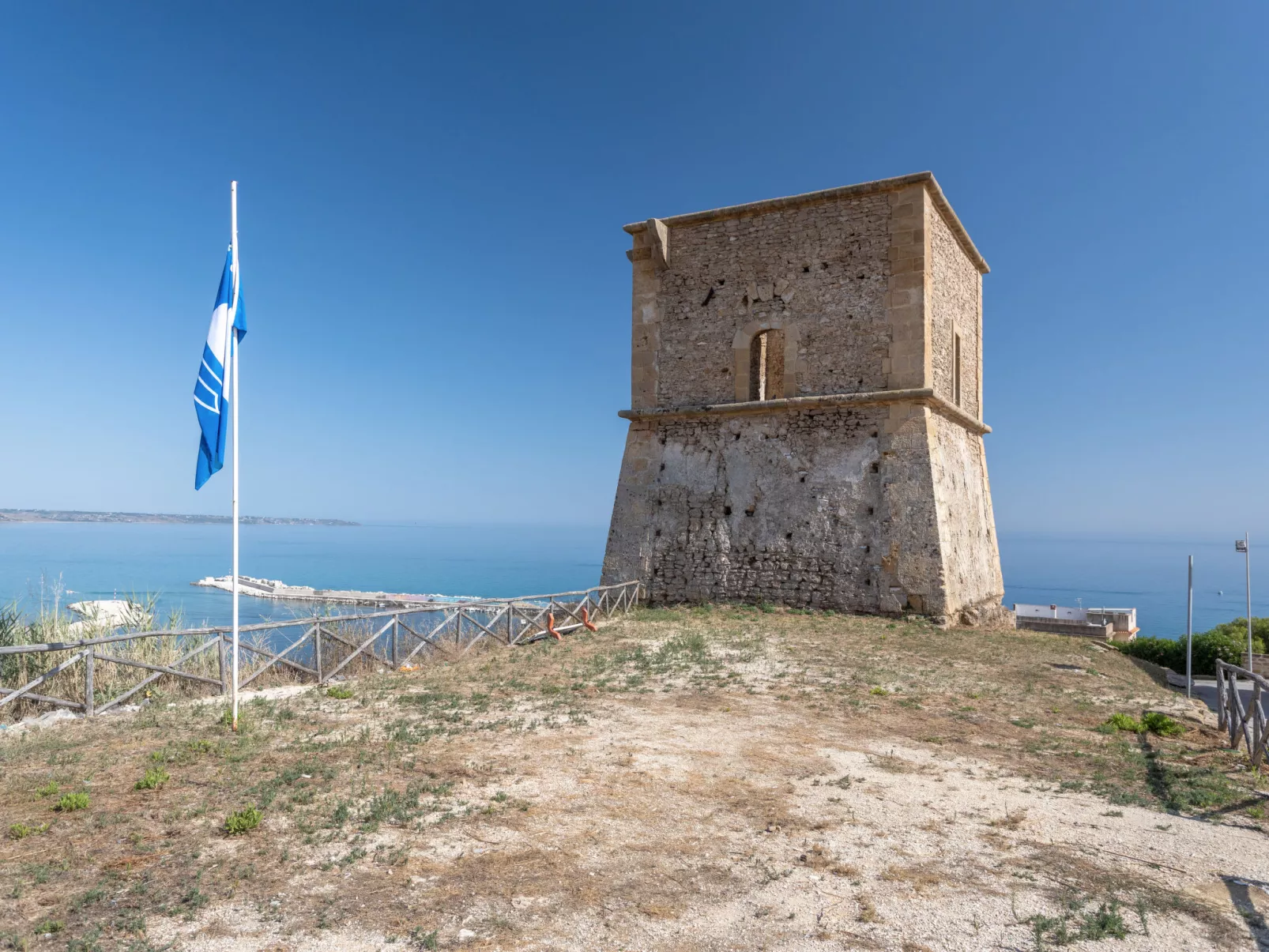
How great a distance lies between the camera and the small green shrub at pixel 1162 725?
6746 millimetres

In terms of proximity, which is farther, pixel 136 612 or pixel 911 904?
pixel 136 612

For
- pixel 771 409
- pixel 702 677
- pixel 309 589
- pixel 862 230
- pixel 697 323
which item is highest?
pixel 862 230

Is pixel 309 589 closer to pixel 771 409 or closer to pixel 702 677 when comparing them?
pixel 771 409

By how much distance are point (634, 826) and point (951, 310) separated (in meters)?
13.6

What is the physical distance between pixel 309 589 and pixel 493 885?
42845 millimetres

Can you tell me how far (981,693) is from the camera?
8.12 metres

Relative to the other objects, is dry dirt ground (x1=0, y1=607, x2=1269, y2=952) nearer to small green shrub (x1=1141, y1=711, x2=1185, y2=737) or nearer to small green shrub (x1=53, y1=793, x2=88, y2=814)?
small green shrub (x1=53, y1=793, x2=88, y2=814)

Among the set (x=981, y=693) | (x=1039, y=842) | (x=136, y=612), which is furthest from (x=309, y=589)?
(x=1039, y=842)

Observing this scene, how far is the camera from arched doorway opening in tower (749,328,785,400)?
592 inches

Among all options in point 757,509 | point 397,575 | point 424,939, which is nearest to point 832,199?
point 757,509

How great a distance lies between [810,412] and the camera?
46.4 feet

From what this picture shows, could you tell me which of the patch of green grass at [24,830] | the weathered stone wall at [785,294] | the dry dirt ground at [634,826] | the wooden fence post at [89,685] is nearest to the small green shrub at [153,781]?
the dry dirt ground at [634,826]

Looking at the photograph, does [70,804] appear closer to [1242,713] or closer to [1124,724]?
[1124,724]

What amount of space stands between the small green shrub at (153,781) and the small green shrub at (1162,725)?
26.5 feet
